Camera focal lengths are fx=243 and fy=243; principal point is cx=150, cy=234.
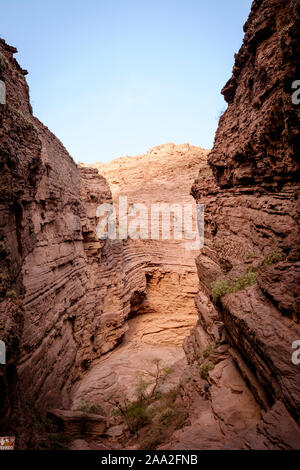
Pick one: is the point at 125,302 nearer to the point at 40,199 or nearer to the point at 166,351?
the point at 166,351

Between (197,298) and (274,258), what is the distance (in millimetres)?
4484

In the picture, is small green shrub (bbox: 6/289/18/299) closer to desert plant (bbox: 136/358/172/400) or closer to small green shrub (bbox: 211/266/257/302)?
small green shrub (bbox: 211/266/257/302)

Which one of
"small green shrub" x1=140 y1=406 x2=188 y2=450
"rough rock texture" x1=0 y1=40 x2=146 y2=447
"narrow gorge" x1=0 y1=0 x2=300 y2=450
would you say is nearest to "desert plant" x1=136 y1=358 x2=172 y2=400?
"narrow gorge" x1=0 y1=0 x2=300 y2=450

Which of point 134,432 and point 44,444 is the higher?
point 44,444

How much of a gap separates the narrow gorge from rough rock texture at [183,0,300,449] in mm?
23

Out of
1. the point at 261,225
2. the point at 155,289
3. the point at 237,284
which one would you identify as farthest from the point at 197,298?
the point at 155,289

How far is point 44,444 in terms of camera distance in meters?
4.06

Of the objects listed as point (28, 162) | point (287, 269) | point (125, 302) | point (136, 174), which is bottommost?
point (125, 302)

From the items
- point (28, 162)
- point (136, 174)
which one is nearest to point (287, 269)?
point (28, 162)

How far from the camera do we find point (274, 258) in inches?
150

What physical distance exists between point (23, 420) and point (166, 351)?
7.92m

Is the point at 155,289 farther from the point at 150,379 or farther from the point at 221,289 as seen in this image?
the point at 221,289

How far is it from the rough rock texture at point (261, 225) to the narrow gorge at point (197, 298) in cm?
2

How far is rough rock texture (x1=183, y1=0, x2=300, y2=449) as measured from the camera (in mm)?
2568
